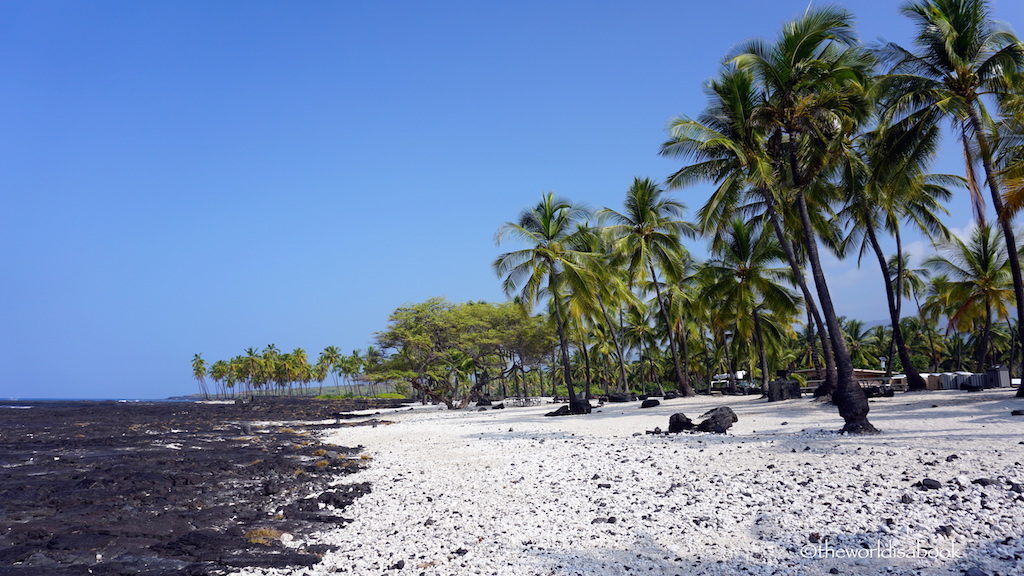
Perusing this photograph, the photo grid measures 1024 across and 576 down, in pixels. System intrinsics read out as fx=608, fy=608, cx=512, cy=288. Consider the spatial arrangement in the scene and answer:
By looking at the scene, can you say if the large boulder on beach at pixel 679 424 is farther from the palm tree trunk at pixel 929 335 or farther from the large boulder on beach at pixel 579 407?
the palm tree trunk at pixel 929 335

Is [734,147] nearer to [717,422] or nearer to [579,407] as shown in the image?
[717,422]

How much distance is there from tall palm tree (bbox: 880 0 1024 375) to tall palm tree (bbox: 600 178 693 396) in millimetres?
14754

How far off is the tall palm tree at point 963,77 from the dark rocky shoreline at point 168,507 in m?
17.0

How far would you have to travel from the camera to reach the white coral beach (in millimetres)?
5410

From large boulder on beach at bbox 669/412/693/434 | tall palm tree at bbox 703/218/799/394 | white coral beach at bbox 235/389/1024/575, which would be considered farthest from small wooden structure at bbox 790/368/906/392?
white coral beach at bbox 235/389/1024/575

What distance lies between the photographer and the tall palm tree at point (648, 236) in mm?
31016

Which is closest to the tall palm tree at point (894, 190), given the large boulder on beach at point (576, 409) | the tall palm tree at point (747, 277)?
the tall palm tree at point (747, 277)

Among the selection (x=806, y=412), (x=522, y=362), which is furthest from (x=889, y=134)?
(x=522, y=362)

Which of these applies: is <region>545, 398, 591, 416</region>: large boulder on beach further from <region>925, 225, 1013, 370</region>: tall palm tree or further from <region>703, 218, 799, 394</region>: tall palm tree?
<region>925, 225, 1013, 370</region>: tall palm tree

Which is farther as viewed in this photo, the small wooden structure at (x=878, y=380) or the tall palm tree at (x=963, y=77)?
the small wooden structure at (x=878, y=380)

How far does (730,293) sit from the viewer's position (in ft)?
96.9

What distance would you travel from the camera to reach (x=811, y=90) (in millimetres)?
15641

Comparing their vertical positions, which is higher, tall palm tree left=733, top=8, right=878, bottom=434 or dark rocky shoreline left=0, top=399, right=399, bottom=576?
tall palm tree left=733, top=8, right=878, bottom=434

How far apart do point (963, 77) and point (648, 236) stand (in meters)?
16.2
